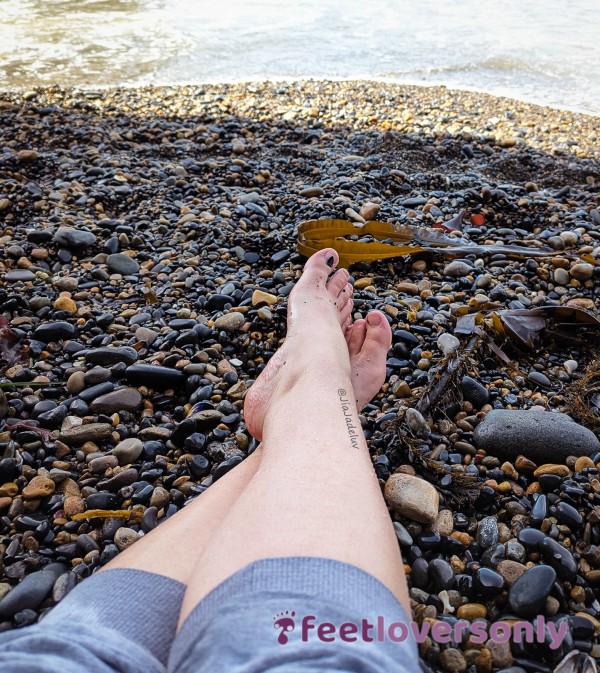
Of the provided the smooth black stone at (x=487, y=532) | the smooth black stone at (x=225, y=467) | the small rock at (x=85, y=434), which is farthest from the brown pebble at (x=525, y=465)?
the small rock at (x=85, y=434)

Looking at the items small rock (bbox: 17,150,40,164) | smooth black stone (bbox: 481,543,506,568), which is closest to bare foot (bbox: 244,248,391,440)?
smooth black stone (bbox: 481,543,506,568)

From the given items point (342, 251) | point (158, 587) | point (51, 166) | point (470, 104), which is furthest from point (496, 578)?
point (470, 104)

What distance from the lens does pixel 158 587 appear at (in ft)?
3.91

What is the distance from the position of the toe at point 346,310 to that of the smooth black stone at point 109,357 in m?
0.87

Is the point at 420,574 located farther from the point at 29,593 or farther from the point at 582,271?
the point at 582,271

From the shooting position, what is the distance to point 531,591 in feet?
4.94

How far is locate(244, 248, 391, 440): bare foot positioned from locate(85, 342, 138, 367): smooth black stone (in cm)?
60

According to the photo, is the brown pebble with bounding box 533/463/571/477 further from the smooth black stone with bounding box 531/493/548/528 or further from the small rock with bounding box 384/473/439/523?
the small rock with bounding box 384/473/439/523

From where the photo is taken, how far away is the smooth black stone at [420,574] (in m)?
1.58

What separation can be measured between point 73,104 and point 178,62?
2216 mm

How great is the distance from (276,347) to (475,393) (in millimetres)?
826

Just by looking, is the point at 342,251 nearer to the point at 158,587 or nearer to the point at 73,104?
the point at 158,587

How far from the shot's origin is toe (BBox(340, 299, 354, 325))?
100 inches

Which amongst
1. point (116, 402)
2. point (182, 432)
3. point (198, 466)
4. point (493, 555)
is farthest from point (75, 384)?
point (493, 555)
